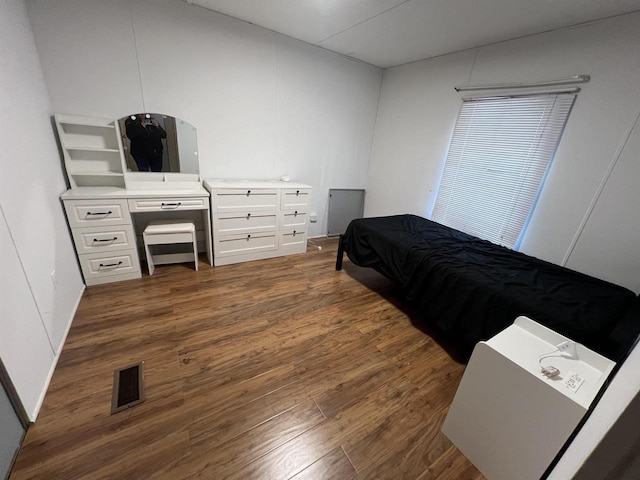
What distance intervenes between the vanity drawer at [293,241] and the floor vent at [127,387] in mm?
1974

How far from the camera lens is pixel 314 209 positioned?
390 cm

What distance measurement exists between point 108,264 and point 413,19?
141 inches

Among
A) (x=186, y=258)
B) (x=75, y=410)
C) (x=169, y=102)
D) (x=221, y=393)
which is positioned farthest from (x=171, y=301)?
(x=169, y=102)

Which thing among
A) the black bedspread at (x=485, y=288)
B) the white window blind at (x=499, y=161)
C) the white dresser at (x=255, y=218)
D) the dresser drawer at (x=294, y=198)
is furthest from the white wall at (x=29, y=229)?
the white window blind at (x=499, y=161)

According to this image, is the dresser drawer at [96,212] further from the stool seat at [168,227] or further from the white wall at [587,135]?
the white wall at [587,135]

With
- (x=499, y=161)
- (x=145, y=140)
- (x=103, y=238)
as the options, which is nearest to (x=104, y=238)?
(x=103, y=238)

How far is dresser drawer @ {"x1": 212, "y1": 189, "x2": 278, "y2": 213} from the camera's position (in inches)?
107

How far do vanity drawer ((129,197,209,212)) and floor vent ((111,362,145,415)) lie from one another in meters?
1.41

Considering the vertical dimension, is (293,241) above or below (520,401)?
below

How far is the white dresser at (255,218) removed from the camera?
2.77 metres

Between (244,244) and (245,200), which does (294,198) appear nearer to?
(245,200)

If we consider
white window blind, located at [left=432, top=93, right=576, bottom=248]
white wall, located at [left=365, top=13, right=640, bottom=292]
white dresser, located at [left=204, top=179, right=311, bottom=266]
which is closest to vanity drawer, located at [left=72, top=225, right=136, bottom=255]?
white dresser, located at [left=204, top=179, right=311, bottom=266]

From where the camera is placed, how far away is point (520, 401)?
107cm

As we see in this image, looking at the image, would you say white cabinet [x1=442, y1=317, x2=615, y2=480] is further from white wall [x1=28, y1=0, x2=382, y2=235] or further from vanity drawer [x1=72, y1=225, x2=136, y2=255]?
white wall [x1=28, y1=0, x2=382, y2=235]
